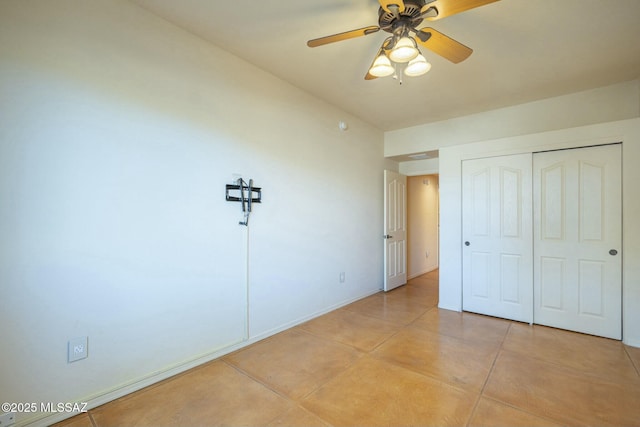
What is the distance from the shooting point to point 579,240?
3.12 metres

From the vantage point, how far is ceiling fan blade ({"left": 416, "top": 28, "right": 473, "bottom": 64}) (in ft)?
5.51

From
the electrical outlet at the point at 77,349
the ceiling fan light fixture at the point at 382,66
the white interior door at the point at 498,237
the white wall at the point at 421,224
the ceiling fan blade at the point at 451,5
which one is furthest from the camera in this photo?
the white wall at the point at 421,224

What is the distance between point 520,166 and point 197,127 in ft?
12.0

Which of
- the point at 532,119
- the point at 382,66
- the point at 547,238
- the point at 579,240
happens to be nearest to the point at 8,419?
the point at 382,66

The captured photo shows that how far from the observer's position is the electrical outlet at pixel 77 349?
5.72ft

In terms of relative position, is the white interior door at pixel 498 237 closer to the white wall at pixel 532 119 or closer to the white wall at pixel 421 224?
the white wall at pixel 532 119

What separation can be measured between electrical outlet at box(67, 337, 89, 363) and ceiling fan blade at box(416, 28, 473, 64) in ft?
9.32

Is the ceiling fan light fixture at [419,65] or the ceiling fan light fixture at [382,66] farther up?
the ceiling fan light fixture at [382,66]

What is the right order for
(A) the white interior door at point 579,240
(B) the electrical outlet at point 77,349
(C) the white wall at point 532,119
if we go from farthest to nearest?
(C) the white wall at point 532,119, (A) the white interior door at point 579,240, (B) the electrical outlet at point 77,349

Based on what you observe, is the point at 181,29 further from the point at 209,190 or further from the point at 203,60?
the point at 209,190

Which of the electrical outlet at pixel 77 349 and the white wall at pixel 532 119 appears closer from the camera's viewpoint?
the electrical outlet at pixel 77 349

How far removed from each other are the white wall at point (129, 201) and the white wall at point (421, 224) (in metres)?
3.32

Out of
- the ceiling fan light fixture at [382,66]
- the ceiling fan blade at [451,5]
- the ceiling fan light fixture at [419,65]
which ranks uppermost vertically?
the ceiling fan blade at [451,5]

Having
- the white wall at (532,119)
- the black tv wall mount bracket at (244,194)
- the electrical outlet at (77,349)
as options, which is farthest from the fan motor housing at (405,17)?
the electrical outlet at (77,349)
